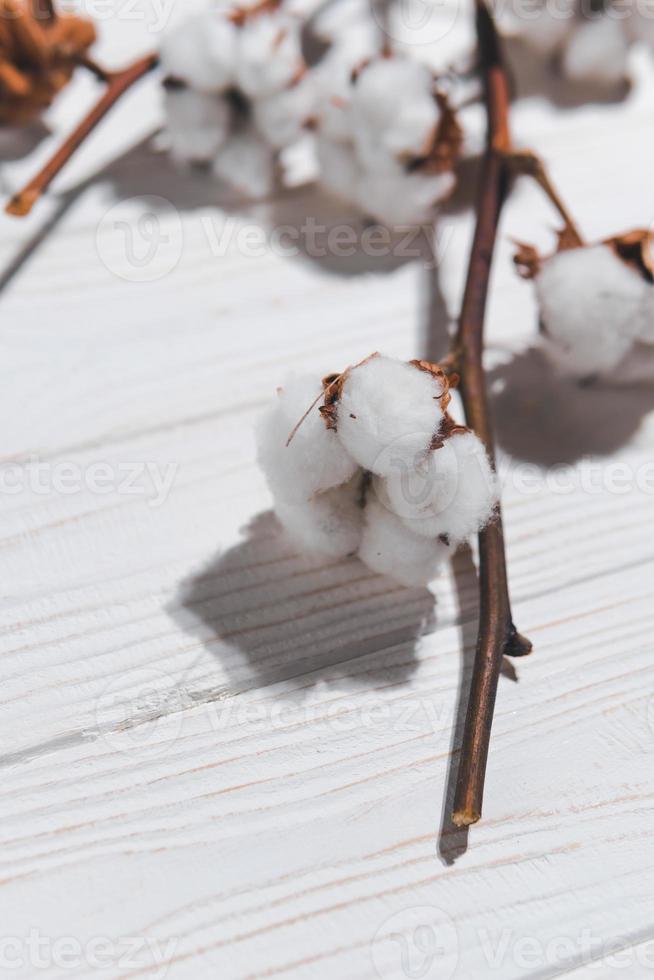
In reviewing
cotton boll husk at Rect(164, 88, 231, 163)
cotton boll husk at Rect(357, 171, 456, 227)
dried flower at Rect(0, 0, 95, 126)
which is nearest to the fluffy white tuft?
cotton boll husk at Rect(357, 171, 456, 227)

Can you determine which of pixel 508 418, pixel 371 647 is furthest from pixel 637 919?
pixel 508 418

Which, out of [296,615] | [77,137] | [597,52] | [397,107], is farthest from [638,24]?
[296,615]

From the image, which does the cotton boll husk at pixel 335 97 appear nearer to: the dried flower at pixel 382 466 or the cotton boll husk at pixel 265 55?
the cotton boll husk at pixel 265 55

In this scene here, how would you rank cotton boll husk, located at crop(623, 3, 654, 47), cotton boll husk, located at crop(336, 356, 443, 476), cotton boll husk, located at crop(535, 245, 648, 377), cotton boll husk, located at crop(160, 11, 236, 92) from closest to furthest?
cotton boll husk, located at crop(336, 356, 443, 476) → cotton boll husk, located at crop(535, 245, 648, 377) → cotton boll husk, located at crop(160, 11, 236, 92) → cotton boll husk, located at crop(623, 3, 654, 47)

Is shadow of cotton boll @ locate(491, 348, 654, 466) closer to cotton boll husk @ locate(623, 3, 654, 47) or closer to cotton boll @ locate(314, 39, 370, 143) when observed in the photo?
cotton boll @ locate(314, 39, 370, 143)

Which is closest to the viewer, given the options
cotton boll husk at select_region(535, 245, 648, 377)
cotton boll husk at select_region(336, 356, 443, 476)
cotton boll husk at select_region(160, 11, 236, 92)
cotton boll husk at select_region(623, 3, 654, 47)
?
cotton boll husk at select_region(336, 356, 443, 476)

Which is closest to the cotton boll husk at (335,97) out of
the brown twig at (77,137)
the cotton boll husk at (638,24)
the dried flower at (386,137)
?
the dried flower at (386,137)
